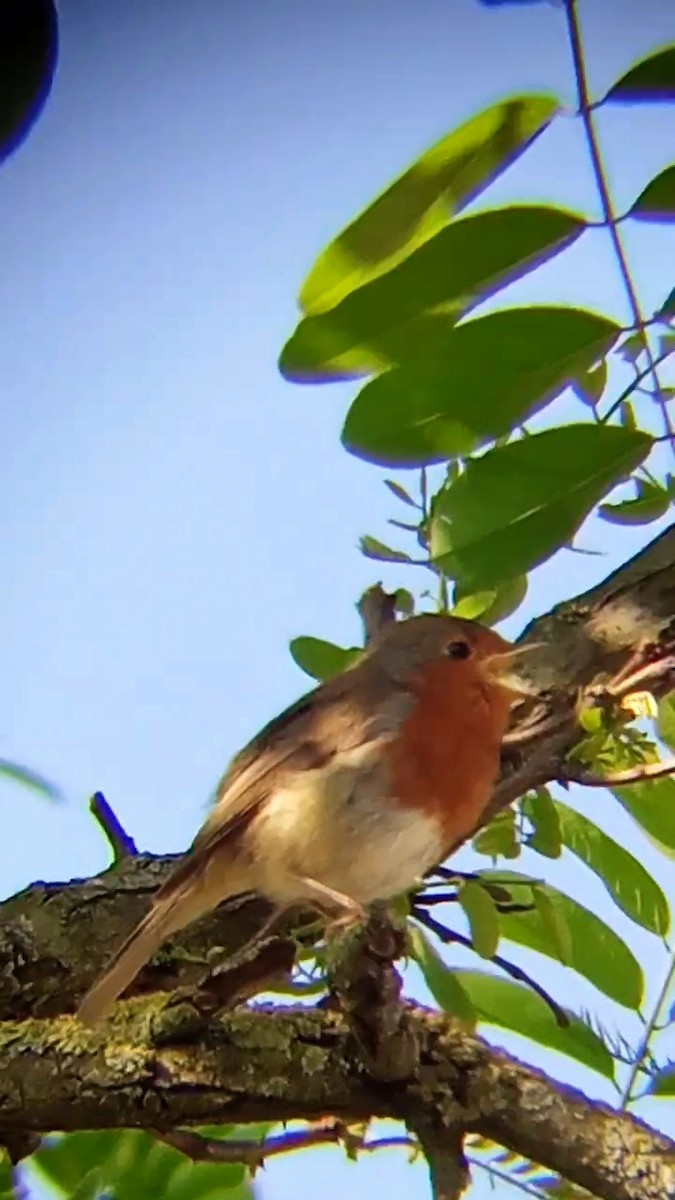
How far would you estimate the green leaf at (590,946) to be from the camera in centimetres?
184

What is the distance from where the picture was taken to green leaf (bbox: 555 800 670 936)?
1.84 meters

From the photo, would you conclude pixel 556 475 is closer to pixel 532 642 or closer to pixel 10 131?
pixel 532 642

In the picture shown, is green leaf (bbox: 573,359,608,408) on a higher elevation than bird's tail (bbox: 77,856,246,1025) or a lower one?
higher

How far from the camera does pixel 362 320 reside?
1.55 metres

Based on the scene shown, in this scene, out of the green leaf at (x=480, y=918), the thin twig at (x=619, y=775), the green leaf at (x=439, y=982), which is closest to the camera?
the thin twig at (x=619, y=775)

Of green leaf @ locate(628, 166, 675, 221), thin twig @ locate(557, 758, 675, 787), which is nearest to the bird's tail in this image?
thin twig @ locate(557, 758, 675, 787)

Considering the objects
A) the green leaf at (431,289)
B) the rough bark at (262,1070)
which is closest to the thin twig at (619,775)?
the rough bark at (262,1070)

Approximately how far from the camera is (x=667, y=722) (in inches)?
73.9

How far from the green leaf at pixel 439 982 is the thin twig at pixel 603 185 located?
2.29 feet

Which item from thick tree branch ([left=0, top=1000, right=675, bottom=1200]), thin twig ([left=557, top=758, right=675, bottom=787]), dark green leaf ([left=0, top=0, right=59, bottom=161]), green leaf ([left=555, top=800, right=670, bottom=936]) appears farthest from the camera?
green leaf ([left=555, top=800, right=670, bottom=936])

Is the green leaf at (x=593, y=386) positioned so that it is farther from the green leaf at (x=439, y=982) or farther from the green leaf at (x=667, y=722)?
the green leaf at (x=439, y=982)

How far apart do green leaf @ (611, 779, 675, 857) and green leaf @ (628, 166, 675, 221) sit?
72 cm

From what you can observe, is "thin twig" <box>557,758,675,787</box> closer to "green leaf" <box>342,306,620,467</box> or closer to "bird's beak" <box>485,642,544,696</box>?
"bird's beak" <box>485,642,544,696</box>

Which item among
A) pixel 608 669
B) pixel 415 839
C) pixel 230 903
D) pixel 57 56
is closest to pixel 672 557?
pixel 608 669
